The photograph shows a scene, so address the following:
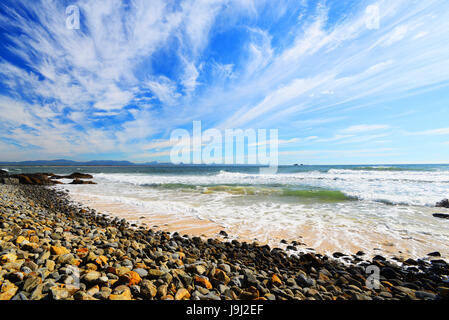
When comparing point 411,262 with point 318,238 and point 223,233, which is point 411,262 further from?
point 223,233

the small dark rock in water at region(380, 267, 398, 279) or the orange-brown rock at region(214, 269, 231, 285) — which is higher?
the orange-brown rock at region(214, 269, 231, 285)

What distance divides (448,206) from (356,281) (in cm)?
1047

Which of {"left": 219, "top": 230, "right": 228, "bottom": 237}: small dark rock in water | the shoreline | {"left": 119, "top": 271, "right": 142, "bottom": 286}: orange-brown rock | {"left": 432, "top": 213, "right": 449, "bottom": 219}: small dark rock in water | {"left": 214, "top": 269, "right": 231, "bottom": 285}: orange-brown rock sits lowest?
the shoreline

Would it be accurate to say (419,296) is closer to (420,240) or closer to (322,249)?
(322,249)

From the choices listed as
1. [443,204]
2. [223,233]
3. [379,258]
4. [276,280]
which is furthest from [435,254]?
[443,204]

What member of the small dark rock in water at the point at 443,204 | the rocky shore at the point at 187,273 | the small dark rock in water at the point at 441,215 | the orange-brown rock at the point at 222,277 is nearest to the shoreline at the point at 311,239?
the rocky shore at the point at 187,273

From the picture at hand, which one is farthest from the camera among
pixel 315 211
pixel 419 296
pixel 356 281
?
pixel 315 211

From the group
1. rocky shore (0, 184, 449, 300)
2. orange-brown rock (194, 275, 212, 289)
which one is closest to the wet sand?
rocky shore (0, 184, 449, 300)

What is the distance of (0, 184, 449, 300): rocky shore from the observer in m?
2.23

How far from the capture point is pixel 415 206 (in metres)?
9.14

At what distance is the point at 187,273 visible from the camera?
292 cm

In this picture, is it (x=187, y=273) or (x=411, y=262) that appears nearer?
(x=187, y=273)

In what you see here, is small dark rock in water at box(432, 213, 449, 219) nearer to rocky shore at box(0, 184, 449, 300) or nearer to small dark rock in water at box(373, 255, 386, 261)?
rocky shore at box(0, 184, 449, 300)
